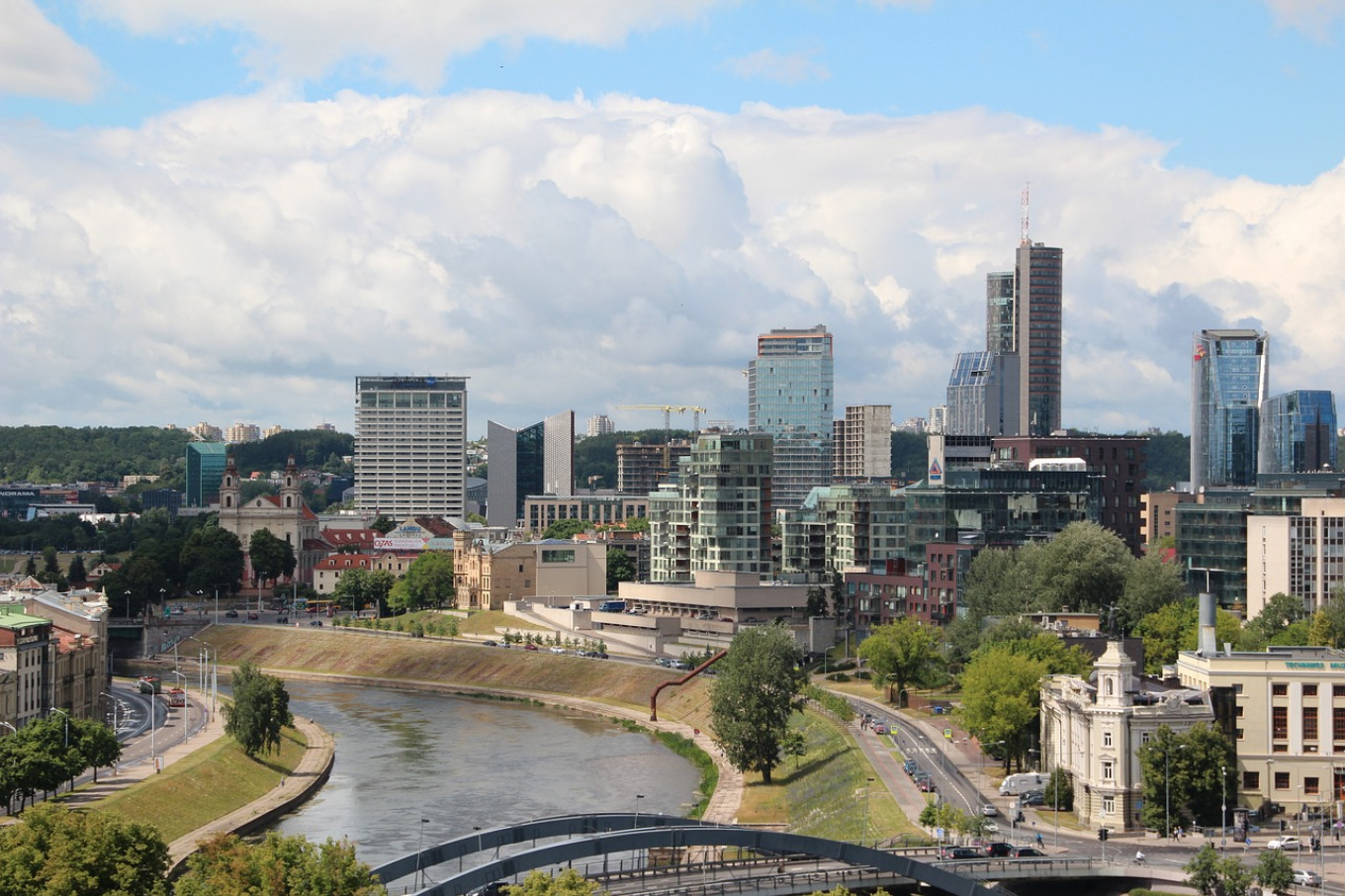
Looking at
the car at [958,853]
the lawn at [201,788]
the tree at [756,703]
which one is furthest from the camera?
the tree at [756,703]

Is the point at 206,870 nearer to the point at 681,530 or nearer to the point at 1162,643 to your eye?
the point at 1162,643

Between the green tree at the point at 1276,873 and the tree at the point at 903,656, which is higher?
the tree at the point at 903,656

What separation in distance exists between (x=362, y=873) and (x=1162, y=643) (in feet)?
237

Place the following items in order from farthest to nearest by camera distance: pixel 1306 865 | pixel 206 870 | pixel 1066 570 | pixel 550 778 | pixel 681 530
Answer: pixel 681 530 → pixel 1066 570 → pixel 550 778 → pixel 1306 865 → pixel 206 870

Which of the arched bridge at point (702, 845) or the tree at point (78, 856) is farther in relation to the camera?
the tree at point (78, 856)

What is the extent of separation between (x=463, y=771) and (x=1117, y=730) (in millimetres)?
50394

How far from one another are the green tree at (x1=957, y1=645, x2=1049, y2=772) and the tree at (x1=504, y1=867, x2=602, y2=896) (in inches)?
1691

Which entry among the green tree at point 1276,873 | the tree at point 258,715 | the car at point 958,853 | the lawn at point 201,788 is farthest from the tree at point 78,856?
the tree at point 258,715

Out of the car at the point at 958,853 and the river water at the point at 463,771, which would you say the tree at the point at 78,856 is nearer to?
the river water at the point at 463,771

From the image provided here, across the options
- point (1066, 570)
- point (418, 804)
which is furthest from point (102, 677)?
point (1066, 570)

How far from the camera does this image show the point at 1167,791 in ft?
266

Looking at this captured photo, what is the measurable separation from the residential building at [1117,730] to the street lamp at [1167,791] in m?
1.35

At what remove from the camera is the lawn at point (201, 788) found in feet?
309

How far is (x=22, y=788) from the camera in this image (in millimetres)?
90750
